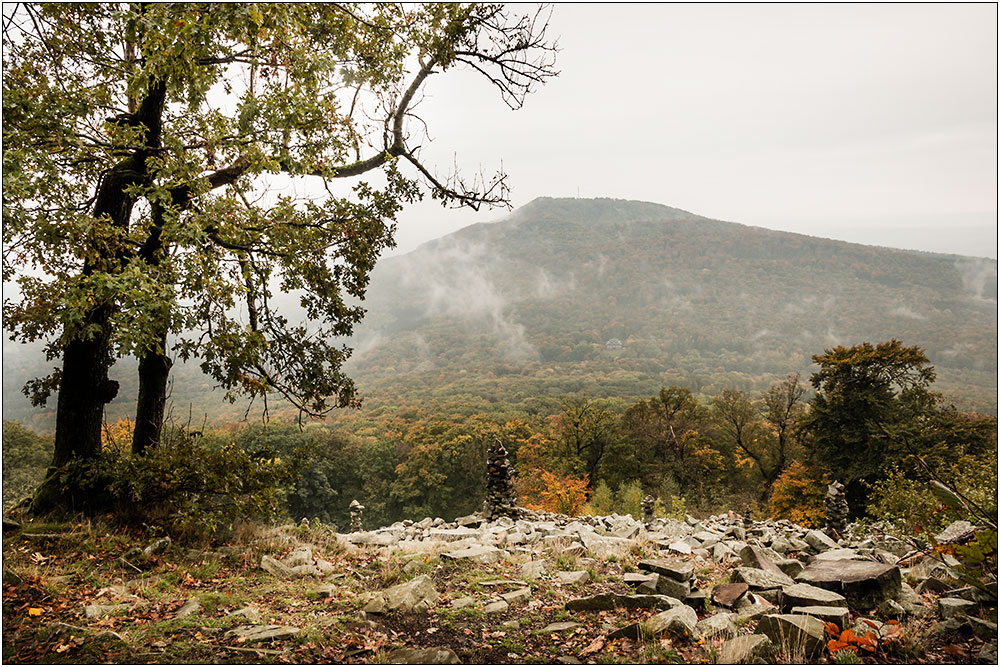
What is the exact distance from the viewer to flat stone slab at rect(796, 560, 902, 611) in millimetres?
4328

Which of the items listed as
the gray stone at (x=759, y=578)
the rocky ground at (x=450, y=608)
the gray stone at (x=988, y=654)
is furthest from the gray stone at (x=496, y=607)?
the gray stone at (x=988, y=654)

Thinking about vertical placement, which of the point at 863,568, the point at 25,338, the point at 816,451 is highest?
the point at 25,338

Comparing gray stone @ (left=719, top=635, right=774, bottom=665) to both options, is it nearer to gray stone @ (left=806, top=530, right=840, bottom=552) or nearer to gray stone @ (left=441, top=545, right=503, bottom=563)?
gray stone @ (left=441, top=545, right=503, bottom=563)

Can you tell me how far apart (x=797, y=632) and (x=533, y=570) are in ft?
11.3

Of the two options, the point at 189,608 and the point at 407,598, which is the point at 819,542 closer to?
the point at 407,598

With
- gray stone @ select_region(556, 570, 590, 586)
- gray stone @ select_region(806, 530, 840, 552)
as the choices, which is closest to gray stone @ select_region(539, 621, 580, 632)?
gray stone @ select_region(556, 570, 590, 586)

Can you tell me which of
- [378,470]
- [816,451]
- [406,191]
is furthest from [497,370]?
[406,191]

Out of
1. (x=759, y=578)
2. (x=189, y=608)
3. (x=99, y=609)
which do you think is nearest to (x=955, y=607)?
(x=759, y=578)

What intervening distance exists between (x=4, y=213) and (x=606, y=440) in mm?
39180

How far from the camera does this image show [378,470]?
46656mm

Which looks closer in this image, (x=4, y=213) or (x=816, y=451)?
(x=4, y=213)

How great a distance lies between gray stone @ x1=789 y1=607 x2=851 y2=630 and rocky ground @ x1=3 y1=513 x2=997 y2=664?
0.01 m

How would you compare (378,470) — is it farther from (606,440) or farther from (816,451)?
(816,451)

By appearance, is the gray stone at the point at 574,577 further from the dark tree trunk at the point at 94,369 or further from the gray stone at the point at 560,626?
the dark tree trunk at the point at 94,369
